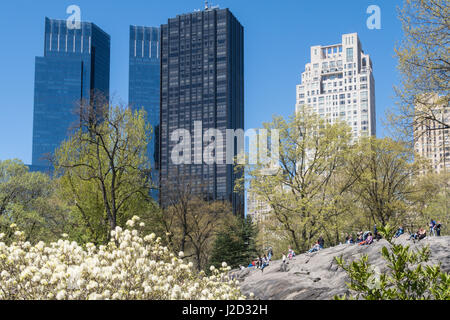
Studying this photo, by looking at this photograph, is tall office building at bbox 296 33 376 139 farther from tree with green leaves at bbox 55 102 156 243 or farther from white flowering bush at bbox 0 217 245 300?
white flowering bush at bbox 0 217 245 300

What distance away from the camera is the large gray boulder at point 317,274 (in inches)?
954

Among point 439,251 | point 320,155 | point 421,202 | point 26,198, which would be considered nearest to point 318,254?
point 439,251

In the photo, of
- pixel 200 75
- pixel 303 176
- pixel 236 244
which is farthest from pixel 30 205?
pixel 200 75

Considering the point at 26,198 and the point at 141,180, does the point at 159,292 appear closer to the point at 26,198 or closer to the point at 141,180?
the point at 141,180

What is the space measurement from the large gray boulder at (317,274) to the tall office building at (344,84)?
490 ft

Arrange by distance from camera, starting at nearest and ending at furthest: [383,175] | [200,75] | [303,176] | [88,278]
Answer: [88,278]
[303,176]
[383,175]
[200,75]

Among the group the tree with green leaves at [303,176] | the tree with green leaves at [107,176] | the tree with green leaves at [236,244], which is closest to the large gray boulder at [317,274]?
the tree with green leaves at [303,176]

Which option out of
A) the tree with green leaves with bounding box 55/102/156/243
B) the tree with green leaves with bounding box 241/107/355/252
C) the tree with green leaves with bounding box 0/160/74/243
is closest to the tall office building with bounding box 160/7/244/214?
the tree with green leaves with bounding box 0/160/74/243

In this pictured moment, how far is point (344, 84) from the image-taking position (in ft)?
607

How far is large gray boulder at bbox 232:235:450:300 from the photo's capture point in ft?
79.5

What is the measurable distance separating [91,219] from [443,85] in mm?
24711

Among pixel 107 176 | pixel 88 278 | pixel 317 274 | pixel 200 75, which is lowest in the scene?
pixel 317 274

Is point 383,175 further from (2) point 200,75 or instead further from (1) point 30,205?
(2) point 200,75

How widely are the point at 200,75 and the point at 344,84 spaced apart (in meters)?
55.0
